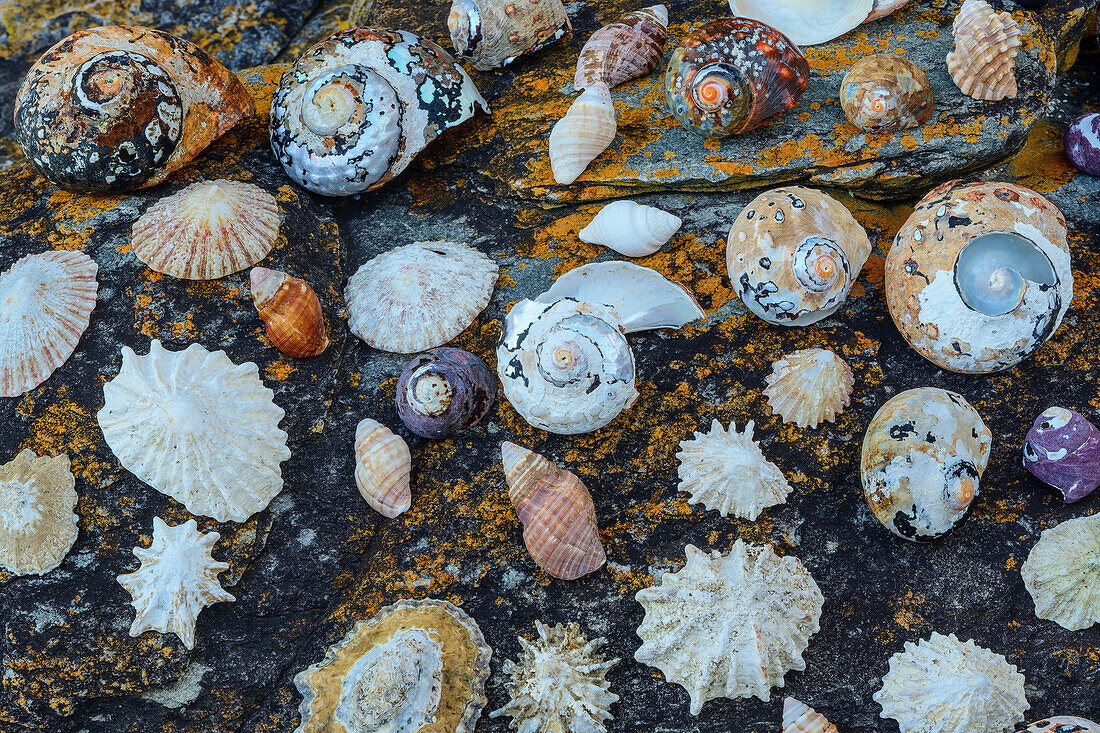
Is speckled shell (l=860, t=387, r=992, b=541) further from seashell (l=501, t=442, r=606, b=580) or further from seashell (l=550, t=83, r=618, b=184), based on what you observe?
seashell (l=550, t=83, r=618, b=184)

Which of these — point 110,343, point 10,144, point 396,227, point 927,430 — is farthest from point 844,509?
point 10,144

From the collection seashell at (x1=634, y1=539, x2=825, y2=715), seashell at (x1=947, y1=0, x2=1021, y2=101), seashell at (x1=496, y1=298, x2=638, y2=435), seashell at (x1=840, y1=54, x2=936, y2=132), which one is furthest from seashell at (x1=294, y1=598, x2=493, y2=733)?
seashell at (x1=947, y1=0, x2=1021, y2=101)

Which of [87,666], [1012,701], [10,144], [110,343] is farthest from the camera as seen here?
[10,144]

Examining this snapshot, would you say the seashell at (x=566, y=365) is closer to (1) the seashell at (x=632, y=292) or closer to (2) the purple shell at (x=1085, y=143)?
(1) the seashell at (x=632, y=292)

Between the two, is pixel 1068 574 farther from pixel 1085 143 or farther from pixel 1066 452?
pixel 1085 143

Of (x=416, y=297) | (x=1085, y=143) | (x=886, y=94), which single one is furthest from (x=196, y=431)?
(x=1085, y=143)

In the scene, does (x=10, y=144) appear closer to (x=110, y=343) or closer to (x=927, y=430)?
(x=110, y=343)

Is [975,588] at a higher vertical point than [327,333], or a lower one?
lower
